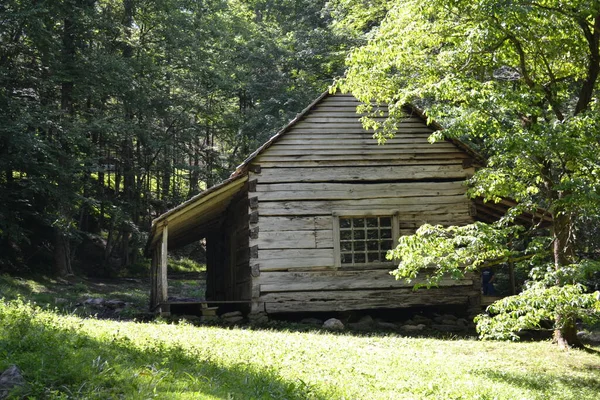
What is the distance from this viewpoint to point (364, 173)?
55.2 ft

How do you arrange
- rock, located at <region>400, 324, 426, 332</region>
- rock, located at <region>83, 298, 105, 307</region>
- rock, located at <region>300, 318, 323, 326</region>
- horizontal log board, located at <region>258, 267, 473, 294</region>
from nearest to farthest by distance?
rock, located at <region>400, 324, 426, 332</region> → rock, located at <region>300, 318, 323, 326</region> → horizontal log board, located at <region>258, 267, 473, 294</region> → rock, located at <region>83, 298, 105, 307</region>

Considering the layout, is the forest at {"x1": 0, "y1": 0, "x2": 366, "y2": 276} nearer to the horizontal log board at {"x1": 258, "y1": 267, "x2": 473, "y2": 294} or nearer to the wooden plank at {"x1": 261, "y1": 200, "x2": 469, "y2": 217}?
the wooden plank at {"x1": 261, "y1": 200, "x2": 469, "y2": 217}

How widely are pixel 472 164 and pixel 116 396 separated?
13.2 metres

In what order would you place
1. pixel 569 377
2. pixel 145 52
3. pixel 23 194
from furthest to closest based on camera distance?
pixel 145 52 < pixel 23 194 < pixel 569 377

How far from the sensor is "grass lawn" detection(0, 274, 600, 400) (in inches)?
251

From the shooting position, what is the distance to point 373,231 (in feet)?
56.9

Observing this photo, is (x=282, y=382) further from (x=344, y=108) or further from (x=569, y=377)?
(x=344, y=108)

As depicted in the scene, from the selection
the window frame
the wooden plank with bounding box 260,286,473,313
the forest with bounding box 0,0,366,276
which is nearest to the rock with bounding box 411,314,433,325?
the wooden plank with bounding box 260,286,473,313

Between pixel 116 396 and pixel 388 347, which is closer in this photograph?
pixel 116 396

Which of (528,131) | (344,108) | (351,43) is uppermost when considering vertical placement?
(351,43)

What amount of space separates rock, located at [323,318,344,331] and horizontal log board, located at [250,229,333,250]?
1.87 metres

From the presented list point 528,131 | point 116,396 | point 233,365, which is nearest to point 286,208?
point 528,131

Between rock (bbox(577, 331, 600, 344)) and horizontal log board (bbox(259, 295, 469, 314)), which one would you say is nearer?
rock (bbox(577, 331, 600, 344))

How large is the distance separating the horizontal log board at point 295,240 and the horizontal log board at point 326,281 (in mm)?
673
